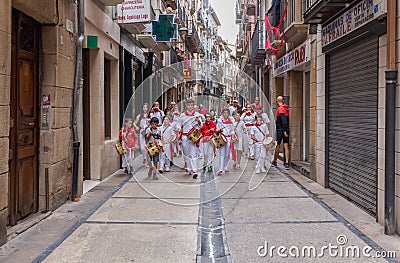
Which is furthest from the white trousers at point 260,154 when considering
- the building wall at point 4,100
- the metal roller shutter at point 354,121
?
the building wall at point 4,100

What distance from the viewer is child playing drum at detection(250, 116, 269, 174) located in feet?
38.5

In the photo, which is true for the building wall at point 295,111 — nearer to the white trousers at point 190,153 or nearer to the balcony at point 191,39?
the white trousers at point 190,153

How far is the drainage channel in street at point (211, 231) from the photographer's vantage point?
5.30 meters

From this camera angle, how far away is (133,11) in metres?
12.4

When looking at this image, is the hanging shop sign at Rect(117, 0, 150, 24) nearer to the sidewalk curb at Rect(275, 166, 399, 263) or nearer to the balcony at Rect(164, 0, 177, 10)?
the sidewalk curb at Rect(275, 166, 399, 263)

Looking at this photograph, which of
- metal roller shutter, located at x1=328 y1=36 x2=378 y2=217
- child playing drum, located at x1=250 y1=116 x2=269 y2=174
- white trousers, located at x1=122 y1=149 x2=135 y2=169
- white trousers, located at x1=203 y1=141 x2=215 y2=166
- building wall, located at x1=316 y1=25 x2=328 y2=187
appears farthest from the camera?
white trousers, located at x1=122 y1=149 x2=135 y2=169

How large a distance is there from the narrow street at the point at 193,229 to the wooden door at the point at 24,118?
45 cm

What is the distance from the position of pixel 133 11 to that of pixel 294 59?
4.38 meters

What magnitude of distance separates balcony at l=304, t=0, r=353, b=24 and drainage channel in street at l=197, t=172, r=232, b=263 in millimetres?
3693

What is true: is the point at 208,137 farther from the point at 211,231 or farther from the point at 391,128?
the point at 391,128

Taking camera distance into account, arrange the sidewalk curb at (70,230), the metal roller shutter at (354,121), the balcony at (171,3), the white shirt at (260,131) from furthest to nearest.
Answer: the balcony at (171,3), the white shirt at (260,131), the metal roller shutter at (354,121), the sidewalk curb at (70,230)

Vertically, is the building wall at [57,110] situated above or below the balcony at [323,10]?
below

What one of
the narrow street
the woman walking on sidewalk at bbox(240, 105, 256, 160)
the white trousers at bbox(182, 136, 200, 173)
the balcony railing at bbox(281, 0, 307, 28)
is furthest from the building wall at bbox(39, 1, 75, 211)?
the woman walking on sidewalk at bbox(240, 105, 256, 160)

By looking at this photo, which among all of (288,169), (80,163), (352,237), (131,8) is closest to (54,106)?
(80,163)
